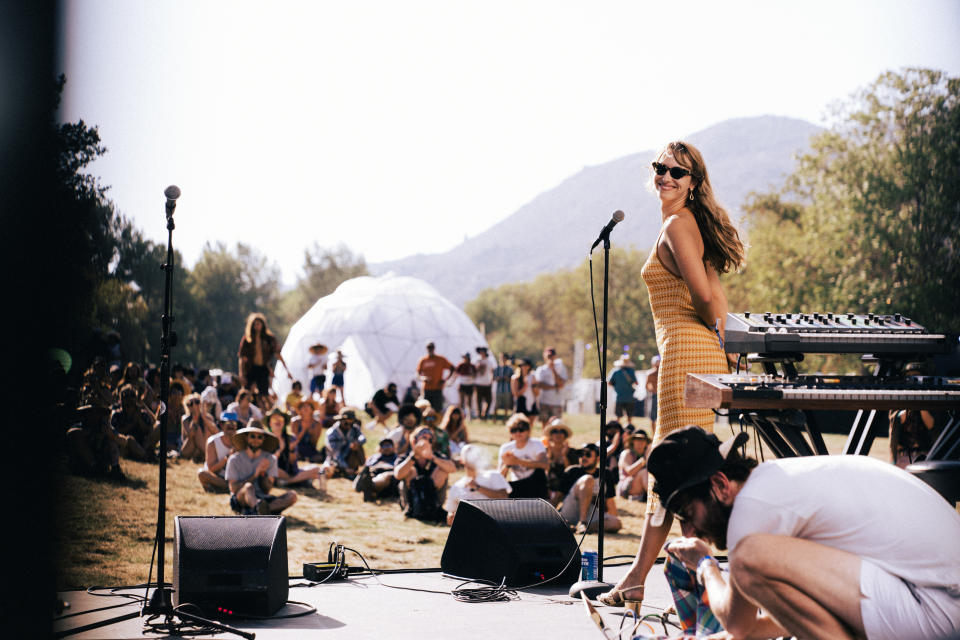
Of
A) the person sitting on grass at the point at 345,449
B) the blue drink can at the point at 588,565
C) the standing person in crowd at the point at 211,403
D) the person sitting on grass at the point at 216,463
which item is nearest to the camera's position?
the blue drink can at the point at 588,565

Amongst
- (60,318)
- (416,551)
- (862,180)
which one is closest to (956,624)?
(416,551)

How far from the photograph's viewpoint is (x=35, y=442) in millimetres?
8109

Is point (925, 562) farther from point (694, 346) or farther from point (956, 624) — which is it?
point (694, 346)

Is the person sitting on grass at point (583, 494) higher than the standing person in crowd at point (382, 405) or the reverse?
the reverse

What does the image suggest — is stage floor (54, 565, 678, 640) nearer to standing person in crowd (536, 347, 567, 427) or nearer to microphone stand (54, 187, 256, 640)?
microphone stand (54, 187, 256, 640)

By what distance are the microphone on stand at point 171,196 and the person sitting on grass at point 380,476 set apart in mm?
6193

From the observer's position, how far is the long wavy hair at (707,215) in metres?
4.06

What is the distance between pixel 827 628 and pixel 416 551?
17.2 feet

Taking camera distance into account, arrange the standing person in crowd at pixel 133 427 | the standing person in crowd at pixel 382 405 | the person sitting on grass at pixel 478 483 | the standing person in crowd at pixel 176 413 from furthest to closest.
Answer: the standing person in crowd at pixel 382 405 → the standing person in crowd at pixel 176 413 → the standing person in crowd at pixel 133 427 → the person sitting on grass at pixel 478 483

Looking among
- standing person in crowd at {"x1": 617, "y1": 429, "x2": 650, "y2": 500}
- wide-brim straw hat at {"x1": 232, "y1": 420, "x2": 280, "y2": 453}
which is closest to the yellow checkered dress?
wide-brim straw hat at {"x1": 232, "y1": 420, "x2": 280, "y2": 453}

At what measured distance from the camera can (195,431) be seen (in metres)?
12.0

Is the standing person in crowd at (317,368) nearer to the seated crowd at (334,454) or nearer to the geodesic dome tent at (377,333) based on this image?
the seated crowd at (334,454)

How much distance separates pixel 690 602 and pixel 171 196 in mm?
2991

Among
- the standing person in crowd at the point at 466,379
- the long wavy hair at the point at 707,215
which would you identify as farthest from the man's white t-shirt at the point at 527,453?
the standing person in crowd at the point at 466,379
